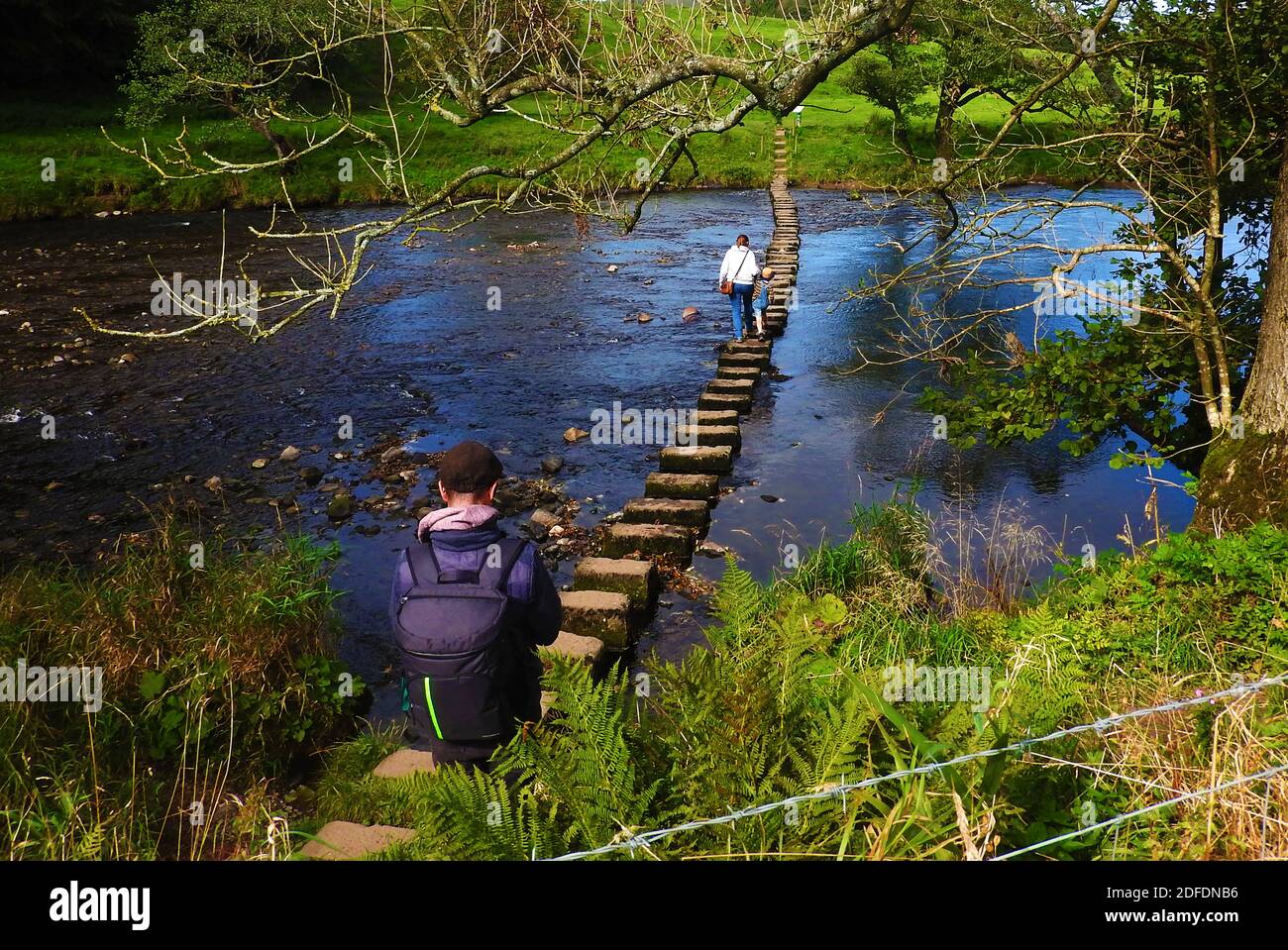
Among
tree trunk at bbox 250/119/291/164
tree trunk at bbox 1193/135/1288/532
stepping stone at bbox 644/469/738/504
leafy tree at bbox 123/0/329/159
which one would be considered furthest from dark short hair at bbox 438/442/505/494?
tree trunk at bbox 250/119/291/164

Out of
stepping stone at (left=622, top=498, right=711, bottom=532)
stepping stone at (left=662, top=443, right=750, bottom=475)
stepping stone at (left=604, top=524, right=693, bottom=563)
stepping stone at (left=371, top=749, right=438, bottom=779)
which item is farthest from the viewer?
stepping stone at (left=662, top=443, right=750, bottom=475)

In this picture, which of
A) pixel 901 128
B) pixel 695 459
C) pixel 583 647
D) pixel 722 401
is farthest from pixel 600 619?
pixel 901 128

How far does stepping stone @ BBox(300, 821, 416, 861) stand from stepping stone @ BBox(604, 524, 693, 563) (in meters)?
4.06

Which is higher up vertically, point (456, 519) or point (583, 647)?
point (456, 519)

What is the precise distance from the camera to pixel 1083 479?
1084 centimetres

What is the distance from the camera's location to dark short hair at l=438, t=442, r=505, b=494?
384 centimetres

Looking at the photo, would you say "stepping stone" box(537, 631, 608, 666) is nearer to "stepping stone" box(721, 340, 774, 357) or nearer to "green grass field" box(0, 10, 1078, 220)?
"stepping stone" box(721, 340, 774, 357)

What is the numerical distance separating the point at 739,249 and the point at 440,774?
12.0 meters

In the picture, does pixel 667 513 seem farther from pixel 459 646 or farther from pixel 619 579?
pixel 459 646

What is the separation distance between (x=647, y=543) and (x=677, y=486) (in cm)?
122

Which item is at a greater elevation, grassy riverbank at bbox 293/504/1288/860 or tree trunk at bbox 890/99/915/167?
tree trunk at bbox 890/99/915/167

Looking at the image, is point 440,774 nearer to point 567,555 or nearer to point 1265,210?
point 567,555

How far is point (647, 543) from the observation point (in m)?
8.52
